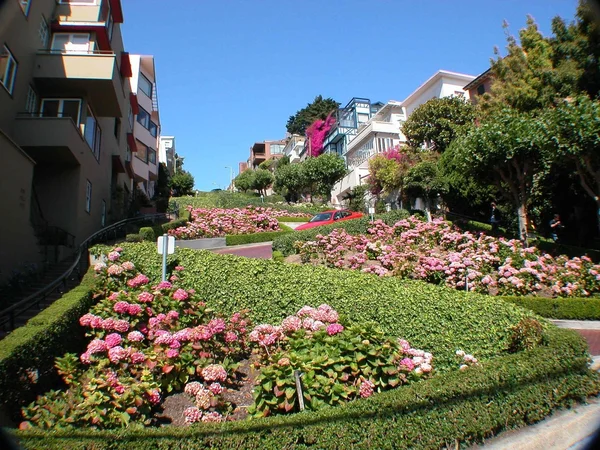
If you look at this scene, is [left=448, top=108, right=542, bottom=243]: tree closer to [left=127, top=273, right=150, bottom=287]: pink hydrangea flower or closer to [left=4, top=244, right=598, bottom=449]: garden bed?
[left=4, top=244, right=598, bottom=449]: garden bed

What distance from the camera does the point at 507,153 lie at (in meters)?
19.9

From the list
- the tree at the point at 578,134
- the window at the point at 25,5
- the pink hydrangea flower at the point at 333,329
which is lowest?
the pink hydrangea flower at the point at 333,329

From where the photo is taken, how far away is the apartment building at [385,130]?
44.7m

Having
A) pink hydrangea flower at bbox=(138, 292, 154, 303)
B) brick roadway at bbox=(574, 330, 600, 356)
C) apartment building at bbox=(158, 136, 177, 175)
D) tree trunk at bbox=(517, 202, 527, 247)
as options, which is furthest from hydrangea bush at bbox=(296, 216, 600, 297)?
apartment building at bbox=(158, 136, 177, 175)


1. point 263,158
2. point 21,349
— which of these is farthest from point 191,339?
point 263,158

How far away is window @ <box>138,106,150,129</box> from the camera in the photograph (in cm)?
3978

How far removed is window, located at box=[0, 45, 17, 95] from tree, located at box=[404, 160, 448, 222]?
22.6 meters

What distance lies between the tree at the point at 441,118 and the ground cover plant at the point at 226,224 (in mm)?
14360

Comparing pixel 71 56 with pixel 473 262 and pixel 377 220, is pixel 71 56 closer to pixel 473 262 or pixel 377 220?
pixel 377 220

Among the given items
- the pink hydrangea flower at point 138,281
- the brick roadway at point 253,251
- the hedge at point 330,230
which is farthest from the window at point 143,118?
the pink hydrangea flower at point 138,281

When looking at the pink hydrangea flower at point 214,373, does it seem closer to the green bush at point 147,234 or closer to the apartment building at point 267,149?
the green bush at point 147,234

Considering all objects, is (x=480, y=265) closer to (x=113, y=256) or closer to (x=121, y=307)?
(x=121, y=307)

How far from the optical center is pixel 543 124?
18672mm

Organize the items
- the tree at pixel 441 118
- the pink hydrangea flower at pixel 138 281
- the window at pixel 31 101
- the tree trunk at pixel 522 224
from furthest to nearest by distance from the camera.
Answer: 1. the tree at pixel 441 118
2. the tree trunk at pixel 522 224
3. the window at pixel 31 101
4. the pink hydrangea flower at pixel 138 281
